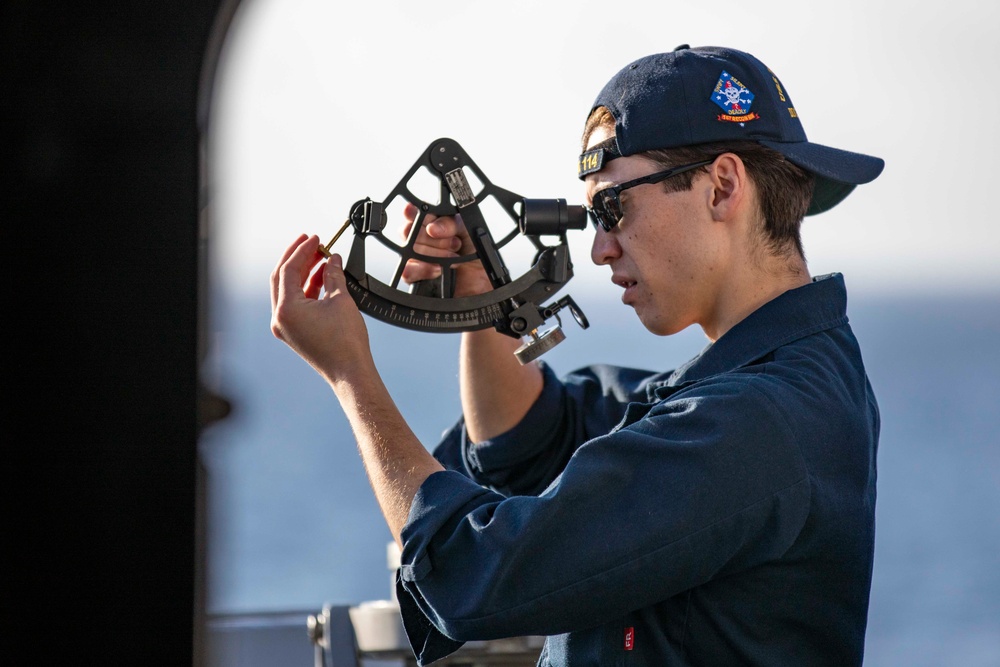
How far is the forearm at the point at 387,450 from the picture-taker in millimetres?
1175

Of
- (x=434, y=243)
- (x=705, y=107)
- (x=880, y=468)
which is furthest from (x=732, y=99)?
(x=880, y=468)

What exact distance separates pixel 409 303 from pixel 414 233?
3.2 inches

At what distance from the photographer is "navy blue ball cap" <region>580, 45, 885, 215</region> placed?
4.25 ft

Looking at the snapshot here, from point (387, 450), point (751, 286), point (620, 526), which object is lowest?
point (620, 526)

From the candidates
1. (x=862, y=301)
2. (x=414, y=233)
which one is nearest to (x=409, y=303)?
(x=414, y=233)

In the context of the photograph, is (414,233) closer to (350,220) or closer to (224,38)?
(350,220)

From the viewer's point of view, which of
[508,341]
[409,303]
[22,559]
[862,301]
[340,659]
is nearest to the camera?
[22,559]

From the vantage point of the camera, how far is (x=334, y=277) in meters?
1.29

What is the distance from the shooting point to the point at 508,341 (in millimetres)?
1632

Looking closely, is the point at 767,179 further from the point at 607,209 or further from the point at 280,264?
the point at 280,264

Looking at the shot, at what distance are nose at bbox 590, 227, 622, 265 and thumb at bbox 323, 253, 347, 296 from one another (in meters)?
0.28

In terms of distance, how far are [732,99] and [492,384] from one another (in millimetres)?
524

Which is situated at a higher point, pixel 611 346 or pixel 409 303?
pixel 611 346

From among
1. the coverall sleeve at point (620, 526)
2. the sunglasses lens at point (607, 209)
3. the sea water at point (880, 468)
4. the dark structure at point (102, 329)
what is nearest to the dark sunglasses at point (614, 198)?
the sunglasses lens at point (607, 209)
